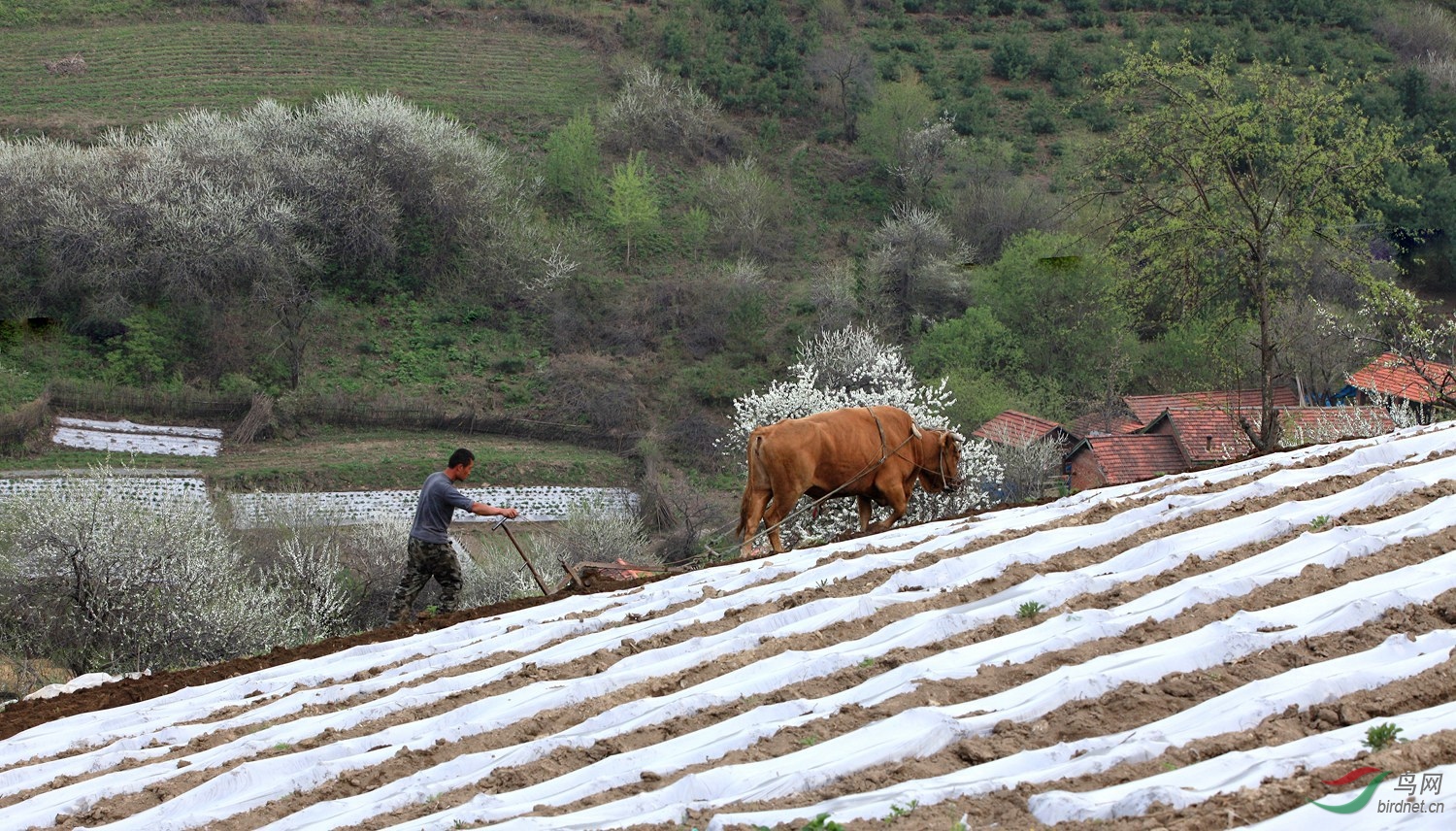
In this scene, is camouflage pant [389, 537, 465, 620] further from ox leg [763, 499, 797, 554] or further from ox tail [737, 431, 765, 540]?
ox leg [763, 499, 797, 554]

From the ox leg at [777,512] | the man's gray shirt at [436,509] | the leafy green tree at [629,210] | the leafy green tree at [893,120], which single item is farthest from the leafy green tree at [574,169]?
the man's gray shirt at [436,509]

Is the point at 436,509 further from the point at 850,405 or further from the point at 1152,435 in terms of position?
the point at 1152,435

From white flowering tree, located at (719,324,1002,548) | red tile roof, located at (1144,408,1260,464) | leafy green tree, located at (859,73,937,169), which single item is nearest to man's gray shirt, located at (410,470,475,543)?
white flowering tree, located at (719,324,1002,548)

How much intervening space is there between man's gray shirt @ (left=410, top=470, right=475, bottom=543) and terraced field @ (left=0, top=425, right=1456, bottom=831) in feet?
7.14

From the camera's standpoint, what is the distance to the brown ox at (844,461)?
16.5 meters

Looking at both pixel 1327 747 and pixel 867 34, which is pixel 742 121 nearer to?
pixel 867 34

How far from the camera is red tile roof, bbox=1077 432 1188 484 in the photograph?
33062 millimetres

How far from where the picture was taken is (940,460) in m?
17.6

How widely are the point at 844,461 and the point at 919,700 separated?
9.91m

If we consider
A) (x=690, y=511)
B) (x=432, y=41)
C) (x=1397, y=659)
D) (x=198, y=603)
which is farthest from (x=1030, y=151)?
(x=1397, y=659)

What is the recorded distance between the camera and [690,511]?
39344 millimetres

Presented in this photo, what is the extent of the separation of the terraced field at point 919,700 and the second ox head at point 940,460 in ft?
20.0

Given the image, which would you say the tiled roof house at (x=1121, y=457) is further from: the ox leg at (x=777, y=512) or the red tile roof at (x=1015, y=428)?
the ox leg at (x=777, y=512)
